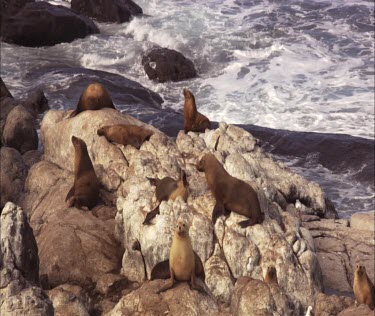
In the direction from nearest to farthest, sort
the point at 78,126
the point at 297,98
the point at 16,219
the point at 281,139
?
the point at 16,219, the point at 78,126, the point at 281,139, the point at 297,98

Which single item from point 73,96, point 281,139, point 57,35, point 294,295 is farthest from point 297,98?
point 294,295

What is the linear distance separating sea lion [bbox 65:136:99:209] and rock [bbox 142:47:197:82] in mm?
14677

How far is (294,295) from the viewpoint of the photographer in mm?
10336

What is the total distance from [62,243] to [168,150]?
3472 mm

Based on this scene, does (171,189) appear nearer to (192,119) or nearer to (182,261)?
(182,261)

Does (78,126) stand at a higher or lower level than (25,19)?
higher

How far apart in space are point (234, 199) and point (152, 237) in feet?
4.80

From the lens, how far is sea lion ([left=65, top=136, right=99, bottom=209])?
11383 mm

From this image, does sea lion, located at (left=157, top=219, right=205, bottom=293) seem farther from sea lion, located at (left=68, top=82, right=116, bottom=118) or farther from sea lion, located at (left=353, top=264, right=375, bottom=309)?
sea lion, located at (left=68, top=82, right=116, bottom=118)

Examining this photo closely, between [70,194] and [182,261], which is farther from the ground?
[182,261]

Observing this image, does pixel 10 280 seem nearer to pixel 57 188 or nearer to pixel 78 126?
pixel 57 188

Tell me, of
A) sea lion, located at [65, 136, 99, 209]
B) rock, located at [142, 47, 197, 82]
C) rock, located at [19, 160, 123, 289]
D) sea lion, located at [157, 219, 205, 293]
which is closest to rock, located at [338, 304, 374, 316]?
sea lion, located at [157, 219, 205, 293]

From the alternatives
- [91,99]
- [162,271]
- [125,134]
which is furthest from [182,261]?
[91,99]

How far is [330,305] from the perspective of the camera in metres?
9.42
